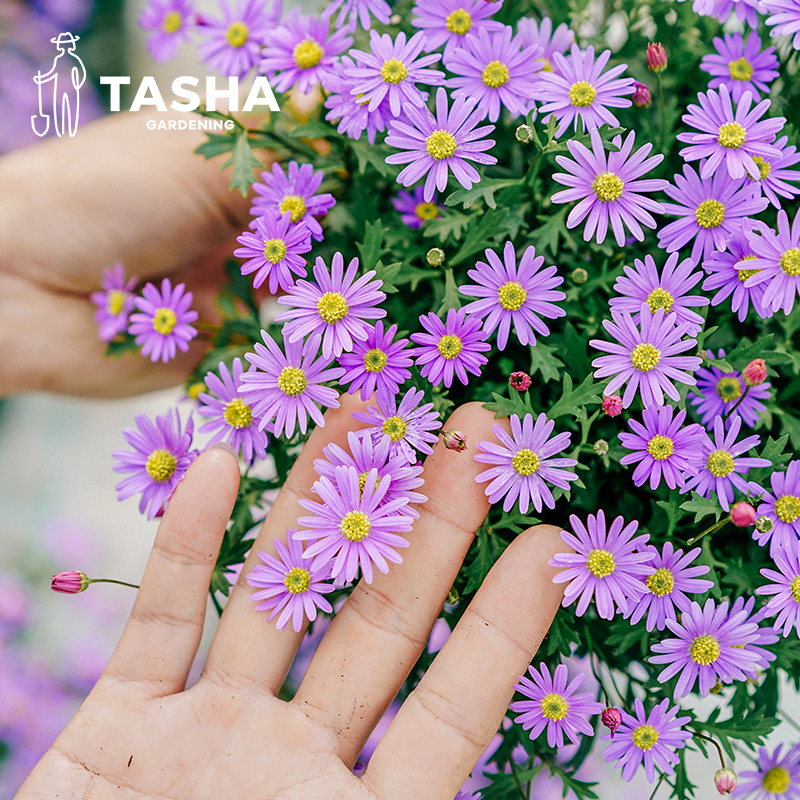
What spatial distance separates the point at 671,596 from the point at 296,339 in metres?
0.66

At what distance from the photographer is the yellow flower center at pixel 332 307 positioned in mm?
1006

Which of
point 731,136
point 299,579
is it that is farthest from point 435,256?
point 299,579

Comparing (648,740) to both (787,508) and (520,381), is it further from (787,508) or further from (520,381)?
(520,381)

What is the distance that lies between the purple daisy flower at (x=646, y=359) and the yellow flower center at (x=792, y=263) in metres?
0.17

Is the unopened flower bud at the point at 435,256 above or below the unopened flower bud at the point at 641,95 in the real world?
below

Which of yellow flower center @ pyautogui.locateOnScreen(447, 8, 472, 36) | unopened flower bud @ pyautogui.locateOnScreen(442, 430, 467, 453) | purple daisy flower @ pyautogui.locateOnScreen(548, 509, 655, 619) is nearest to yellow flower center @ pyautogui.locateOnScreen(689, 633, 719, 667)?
purple daisy flower @ pyautogui.locateOnScreen(548, 509, 655, 619)

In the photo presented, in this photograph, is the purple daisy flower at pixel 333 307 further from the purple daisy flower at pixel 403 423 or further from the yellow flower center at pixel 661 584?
the yellow flower center at pixel 661 584

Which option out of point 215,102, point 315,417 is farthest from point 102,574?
point 315,417

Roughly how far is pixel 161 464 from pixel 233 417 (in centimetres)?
18

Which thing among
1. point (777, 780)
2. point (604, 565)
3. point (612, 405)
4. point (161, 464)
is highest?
point (612, 405)

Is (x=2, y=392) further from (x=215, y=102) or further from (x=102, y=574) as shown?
(x=102, y=574)

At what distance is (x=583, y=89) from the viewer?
3.33ft

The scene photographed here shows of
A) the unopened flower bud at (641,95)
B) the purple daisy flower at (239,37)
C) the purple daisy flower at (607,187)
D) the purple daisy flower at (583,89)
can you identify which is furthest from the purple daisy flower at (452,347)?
the purple daisy flower at (239,37)

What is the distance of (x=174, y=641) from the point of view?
1218 mm
